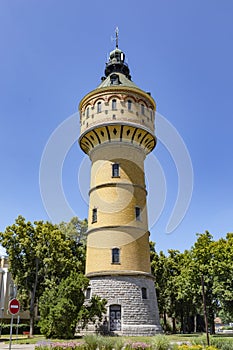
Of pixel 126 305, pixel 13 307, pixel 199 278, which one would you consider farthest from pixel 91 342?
pixel 199 278

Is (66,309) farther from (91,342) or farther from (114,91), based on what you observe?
(114,91)

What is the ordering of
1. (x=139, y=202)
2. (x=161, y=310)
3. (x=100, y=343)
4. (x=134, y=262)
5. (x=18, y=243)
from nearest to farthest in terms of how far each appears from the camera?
(x=100, y=343), (x=134, y=262), (x=139, y=202), (x=18, y=243), (x=161, y=310)

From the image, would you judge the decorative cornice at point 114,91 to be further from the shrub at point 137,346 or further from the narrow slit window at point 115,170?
the shrub at point 137,346

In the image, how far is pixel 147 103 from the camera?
28359mm

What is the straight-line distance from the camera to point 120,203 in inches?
979

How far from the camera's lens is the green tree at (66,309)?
19531mm

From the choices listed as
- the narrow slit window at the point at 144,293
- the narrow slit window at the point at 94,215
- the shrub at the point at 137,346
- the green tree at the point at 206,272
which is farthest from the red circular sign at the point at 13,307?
the green tree at the point at 206,272

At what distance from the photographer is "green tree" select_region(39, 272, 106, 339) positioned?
64.1ft

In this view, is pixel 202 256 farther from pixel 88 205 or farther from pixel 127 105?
pixel 127 105

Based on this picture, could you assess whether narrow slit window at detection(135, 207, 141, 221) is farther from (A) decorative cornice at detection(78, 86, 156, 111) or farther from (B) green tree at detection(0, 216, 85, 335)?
(A) decorative cornice at detection(78, 86, 156, 111)

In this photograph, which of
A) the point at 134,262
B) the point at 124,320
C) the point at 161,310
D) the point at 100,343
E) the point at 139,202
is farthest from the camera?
the point at 161,310

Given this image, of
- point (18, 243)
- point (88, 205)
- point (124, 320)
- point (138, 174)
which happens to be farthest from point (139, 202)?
point (18, 243)

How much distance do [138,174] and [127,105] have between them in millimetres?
5463

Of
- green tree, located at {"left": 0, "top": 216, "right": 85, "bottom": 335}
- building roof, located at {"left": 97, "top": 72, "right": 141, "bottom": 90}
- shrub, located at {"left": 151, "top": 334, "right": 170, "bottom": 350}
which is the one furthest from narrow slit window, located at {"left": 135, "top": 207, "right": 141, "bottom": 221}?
shrub, located at {"left": 151, "top": 334, "right": 170, "bottom": 350}
